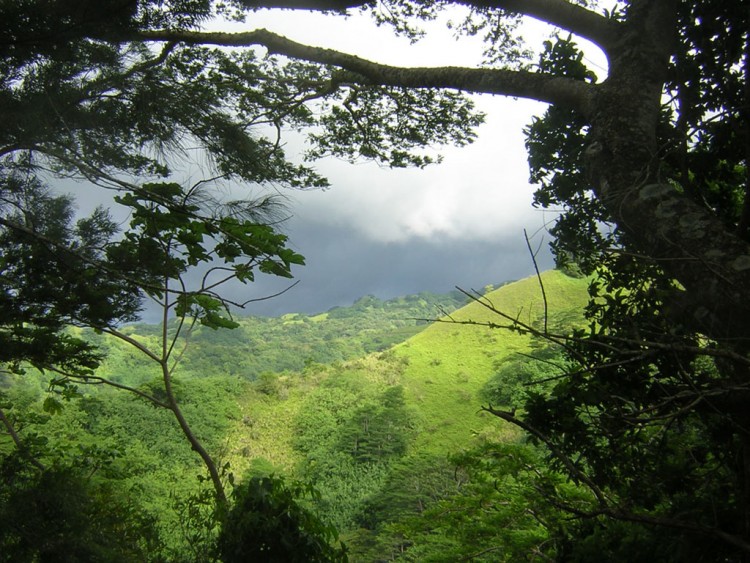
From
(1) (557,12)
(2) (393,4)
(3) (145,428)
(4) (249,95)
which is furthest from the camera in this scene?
(3) (145,428)

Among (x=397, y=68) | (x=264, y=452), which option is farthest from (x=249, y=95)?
(x=264, y=452)

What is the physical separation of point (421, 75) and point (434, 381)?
61.8 ft

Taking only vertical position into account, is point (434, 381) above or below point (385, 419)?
above

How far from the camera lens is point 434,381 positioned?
2067 centimetres

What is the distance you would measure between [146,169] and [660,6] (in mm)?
2593

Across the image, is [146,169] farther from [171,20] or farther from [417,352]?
[417,352]

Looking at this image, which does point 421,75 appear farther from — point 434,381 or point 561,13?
point 434,381

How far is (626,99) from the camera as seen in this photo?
2080 millimetres

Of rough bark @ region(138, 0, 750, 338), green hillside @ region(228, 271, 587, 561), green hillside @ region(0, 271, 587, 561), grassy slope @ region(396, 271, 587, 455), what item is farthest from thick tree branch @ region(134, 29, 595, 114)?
grassy slope @ region(396, 271, 587, 455)

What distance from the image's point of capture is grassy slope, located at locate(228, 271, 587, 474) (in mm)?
17609

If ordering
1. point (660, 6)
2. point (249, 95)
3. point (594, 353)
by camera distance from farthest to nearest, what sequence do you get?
point (249, 95), point (660, 6), point (594, 353)

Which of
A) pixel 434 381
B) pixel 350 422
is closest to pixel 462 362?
pixel 434 381

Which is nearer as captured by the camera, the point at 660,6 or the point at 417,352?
the point at 660,6

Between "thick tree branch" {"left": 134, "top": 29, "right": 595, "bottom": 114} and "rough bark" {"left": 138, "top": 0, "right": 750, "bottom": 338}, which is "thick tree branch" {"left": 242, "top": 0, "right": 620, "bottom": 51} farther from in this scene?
"thick tree branch" {"left": 134, "top": 29, "right": 595, "bottom": 114}
